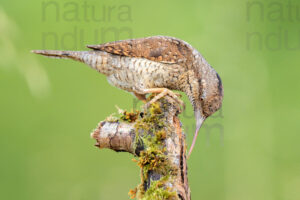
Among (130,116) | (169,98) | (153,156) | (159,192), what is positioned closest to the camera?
(159,192)

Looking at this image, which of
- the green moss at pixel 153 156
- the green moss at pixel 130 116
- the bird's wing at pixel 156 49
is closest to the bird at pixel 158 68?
the bird's wing at pixel 156 49

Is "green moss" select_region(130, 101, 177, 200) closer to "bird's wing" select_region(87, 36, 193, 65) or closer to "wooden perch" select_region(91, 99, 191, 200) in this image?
"wooden perch" select_region(91, 99, 191, 200)

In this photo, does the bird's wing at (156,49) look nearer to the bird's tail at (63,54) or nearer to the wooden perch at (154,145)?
the bird's tail at (63,54)

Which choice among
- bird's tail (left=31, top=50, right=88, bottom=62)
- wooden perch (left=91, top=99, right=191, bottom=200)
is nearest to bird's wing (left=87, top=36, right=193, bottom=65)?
bird's tail (left=31, top=50, right=88, bottom=62)

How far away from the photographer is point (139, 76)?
3373 mm

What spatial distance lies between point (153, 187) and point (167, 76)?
47.1 inches

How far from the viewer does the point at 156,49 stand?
11.3 feet

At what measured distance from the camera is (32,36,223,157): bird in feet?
10.8

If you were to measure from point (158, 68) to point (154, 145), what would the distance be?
0.94 meters

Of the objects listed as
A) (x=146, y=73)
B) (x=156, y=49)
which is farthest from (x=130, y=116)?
(x=156, y=49)

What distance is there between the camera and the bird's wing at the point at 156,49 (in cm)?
340

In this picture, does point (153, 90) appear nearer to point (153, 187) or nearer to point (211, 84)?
point (211, 84)

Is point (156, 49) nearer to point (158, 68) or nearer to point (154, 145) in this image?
point (158, 68)

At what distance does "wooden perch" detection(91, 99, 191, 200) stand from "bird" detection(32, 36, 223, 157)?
466 mm
